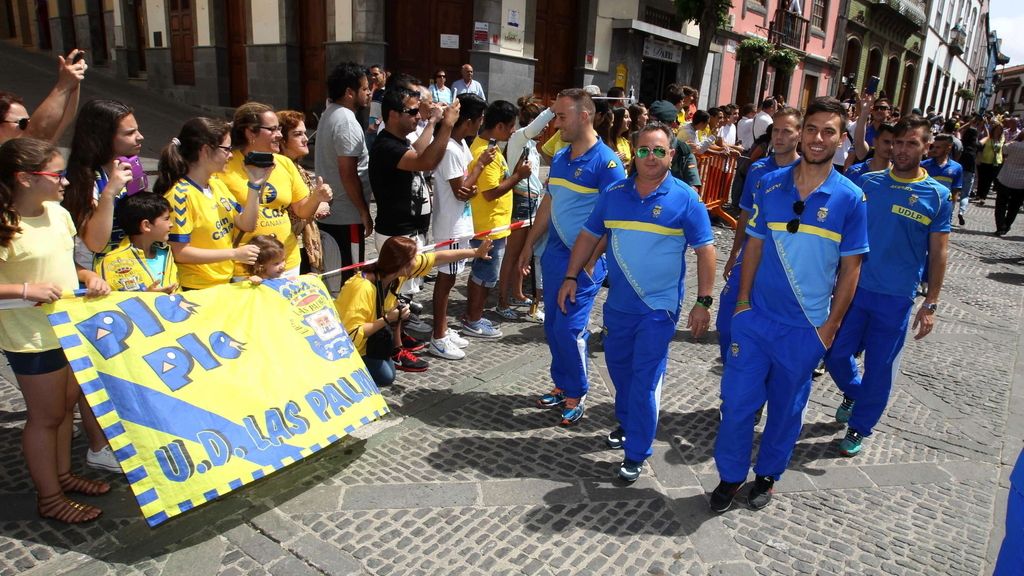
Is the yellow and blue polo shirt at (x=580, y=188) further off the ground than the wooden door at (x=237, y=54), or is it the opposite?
the wooden door at (x=237, y=54)

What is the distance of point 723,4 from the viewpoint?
46.5 ft

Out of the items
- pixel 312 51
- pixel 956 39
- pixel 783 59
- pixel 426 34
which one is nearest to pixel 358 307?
pixel 426 34

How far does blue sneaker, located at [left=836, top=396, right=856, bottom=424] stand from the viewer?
14.8 feet

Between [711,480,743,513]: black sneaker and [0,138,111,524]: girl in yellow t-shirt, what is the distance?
299 centimetres

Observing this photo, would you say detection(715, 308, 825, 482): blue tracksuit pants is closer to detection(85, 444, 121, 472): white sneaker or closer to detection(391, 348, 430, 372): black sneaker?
detection(391, 348, 430, 372): black sneaker

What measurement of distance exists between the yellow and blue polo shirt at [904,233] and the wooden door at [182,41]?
16.9 metres

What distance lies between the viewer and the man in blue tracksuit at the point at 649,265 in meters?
3.45

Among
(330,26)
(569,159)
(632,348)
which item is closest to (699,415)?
(632,348)

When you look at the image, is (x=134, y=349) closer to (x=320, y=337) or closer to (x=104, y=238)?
(x=104, y=238)

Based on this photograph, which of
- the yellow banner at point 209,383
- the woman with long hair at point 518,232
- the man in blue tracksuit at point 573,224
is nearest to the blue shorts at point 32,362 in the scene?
the yellow banner at point 209,383

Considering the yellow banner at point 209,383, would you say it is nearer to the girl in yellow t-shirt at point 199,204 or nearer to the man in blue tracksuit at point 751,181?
the girl in yellow t-shirt at point 199,204

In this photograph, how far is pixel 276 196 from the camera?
4094 mm

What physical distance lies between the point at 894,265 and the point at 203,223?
13.0 ft

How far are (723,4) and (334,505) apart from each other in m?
14.1
